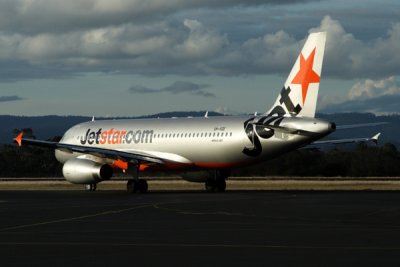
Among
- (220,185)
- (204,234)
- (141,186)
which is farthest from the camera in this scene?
(220,185)

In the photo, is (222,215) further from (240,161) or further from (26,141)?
(26,141)

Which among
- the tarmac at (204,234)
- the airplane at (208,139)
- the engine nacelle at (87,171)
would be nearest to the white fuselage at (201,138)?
the airplane at (208,139)

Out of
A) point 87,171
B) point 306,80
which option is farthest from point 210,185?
point 306,80

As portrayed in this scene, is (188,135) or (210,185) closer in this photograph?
(188,135)

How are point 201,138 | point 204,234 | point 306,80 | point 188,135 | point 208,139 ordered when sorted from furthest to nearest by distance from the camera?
point 188,135
point 201,138
point 208,139
point 306,80
point 204,234

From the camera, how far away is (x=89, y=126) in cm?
6019

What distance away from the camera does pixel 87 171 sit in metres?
52.5

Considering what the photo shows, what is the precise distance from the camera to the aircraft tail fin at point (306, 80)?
49000mm

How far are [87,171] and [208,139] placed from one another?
284 inches

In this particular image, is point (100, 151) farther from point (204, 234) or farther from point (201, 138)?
point (204, 234)

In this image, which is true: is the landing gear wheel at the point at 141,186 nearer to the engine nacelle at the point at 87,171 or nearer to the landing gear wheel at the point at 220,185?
the engine nacelle at the point at 87,171

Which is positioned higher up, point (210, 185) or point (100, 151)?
point (100, 151)

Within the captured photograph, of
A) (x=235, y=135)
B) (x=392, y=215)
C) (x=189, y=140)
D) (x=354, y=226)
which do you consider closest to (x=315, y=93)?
(x=235, y=135)

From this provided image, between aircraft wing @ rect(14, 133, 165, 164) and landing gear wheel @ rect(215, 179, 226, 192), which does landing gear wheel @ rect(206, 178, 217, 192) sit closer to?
landing gear wheel @ rect(215, 179, 226, 192)
